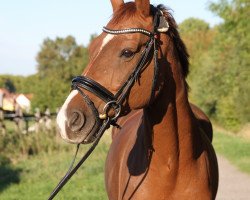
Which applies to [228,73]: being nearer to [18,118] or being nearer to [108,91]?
[18,118]

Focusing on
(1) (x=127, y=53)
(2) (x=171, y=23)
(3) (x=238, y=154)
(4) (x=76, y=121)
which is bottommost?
(3) (x=238, y=154)

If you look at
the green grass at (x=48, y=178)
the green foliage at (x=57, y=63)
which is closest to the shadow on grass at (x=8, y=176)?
the green grass at (x=48, y=178)

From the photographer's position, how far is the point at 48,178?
40.2ft

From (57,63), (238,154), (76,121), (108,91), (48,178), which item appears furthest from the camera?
(57,63)

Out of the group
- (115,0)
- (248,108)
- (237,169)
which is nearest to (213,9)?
(248,108)

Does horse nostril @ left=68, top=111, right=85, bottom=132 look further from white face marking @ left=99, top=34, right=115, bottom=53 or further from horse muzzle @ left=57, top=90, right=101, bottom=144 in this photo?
white face marking @ left=99, top=34, right=115, bottom=53

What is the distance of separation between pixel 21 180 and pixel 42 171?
1.02 metres

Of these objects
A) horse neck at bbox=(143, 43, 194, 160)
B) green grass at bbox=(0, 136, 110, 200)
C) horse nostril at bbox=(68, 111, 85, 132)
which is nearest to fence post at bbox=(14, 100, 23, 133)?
green grass at bbox=(0, 136, 110, 200)

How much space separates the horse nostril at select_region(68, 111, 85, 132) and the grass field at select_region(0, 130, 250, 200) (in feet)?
20.7

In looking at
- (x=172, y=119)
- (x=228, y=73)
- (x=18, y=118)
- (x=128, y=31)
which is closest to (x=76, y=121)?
(x=128, y=31)

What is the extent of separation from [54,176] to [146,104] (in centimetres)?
941

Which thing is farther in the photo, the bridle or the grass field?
the grass field

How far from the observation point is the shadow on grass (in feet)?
37.8

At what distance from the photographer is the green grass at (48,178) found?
987 centimetres
